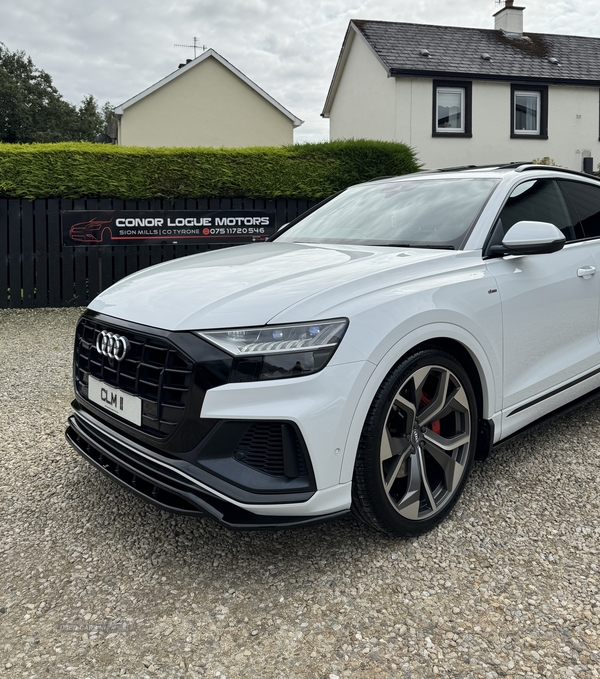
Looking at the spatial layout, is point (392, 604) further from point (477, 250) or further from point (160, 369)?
point (477, 250)

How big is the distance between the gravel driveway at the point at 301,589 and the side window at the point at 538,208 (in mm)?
1350

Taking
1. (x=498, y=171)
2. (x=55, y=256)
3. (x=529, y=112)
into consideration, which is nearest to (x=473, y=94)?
(x=529, y=112)

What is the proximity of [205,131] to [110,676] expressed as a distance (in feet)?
76.6

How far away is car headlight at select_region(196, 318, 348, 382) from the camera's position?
85.0 inches

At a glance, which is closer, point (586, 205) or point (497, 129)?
→ point (586, 205)

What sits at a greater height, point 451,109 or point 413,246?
point 451,109

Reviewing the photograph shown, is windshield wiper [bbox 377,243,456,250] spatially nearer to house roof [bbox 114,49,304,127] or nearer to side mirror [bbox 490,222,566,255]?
side mirror [bbox 490,222,566,255]

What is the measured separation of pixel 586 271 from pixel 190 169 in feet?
22.9

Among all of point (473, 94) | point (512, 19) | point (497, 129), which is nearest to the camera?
point (473, 94)

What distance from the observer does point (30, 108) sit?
4953cm

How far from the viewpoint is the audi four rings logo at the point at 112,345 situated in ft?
8.01

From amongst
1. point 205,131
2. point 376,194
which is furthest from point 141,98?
point 376,194

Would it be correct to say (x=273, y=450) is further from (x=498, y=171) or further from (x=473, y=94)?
(x=473, y=94)

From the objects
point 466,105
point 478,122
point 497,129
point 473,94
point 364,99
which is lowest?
point 497,129
